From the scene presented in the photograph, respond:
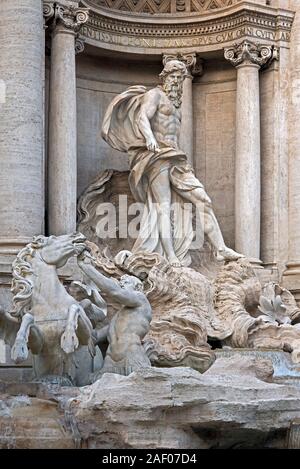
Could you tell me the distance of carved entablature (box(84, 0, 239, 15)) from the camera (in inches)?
747

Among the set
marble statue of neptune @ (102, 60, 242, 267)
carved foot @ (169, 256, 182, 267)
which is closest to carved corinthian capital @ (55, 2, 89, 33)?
marble statue of neptune @ (102, 60, 242, 267)

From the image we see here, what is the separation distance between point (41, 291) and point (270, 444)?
3.12m

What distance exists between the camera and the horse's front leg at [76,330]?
12.3 m

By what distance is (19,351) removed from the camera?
38.8ft

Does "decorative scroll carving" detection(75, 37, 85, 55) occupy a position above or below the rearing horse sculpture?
above

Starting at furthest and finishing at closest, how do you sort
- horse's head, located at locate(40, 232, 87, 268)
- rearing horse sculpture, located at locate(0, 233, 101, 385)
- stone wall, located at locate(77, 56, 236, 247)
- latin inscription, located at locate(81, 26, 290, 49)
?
stone wall, located at locate(77, 56, 236, 247)
latin inscription, located at locate(81, 26, 290, 49)
horse's head, located at locate(40, 232, 87, 268)
rearing horse sculpture, located at locate(0, 233, 101, 385)

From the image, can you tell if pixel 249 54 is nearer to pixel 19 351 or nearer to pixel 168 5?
pixel 168 5

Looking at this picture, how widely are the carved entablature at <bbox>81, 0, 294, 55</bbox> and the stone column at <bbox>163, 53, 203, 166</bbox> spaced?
16 cm

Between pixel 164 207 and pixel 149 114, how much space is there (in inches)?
54.4

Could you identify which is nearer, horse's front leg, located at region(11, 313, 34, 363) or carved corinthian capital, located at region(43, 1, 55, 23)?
horse's front leg, located at region(11, 313, 34, 363)

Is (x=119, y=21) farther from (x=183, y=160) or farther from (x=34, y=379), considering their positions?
(x=34, y=379)

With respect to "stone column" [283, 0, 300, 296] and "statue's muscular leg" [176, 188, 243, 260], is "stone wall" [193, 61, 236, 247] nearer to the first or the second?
"stone column" [283, 0, 300, 296]

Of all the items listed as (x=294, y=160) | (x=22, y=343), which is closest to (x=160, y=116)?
(x=294, y=160)
